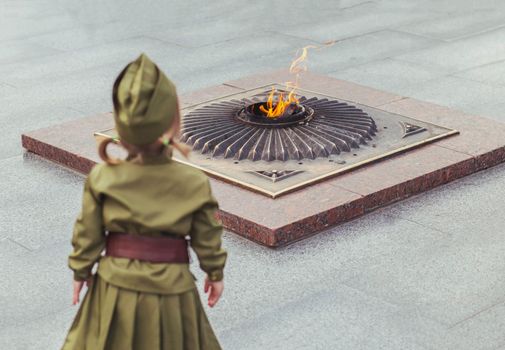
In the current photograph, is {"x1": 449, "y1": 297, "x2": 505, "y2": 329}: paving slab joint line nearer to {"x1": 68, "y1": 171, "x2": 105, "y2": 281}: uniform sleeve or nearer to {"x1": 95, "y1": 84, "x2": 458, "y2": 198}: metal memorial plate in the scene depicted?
{"x1": 95, "y1": 84, "x2": 458, "y2": 198}: metal memorial plate

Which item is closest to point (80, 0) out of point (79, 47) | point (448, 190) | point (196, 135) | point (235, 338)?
point (79, 47)

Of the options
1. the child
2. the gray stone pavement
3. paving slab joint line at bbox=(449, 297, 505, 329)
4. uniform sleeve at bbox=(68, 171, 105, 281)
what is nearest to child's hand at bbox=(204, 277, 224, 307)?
the child

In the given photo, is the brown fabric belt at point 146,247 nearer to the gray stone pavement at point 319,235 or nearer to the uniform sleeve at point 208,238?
the uniform sleeve at point 208,238

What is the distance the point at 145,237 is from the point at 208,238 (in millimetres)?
246

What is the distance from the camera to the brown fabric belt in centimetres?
405

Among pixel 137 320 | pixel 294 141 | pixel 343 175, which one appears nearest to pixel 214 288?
pixel 137 320

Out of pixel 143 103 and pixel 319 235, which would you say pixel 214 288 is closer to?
pixel 143 103

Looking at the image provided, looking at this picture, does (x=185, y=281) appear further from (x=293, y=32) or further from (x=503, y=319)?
(x=293, y=32)

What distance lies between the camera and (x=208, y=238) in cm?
407

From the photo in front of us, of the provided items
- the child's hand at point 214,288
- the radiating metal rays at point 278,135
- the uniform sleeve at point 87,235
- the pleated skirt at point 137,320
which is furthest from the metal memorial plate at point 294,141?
the uniform sleeve at point 87,235

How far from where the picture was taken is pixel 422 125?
7.92 metres

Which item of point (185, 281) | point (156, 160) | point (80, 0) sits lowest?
point (80, 0)

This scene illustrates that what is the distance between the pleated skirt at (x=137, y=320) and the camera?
4.06m

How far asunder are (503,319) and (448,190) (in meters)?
1.84
